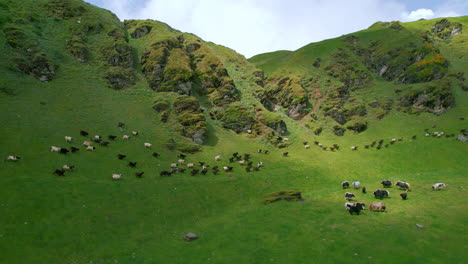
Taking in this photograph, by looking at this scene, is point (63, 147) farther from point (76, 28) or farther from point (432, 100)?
point (432, 100)

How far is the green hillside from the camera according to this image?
20312 millimetres

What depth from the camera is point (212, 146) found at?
5369 centimetres

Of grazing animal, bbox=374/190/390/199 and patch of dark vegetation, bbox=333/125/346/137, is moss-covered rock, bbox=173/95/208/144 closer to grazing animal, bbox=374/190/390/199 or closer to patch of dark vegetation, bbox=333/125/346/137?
grazing animal, bbox=374/190/390/199

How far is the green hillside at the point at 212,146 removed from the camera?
66.6 feet

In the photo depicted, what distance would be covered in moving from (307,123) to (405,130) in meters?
27.7

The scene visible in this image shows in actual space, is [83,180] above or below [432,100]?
below

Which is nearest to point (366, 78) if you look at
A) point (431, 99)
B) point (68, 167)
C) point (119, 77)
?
point (431, 99)

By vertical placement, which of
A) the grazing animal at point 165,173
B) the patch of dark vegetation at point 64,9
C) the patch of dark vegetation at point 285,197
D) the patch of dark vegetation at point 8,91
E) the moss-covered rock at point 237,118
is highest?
the patch of dark vegetation at point 64,9

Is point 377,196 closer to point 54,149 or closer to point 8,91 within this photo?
point 54,149

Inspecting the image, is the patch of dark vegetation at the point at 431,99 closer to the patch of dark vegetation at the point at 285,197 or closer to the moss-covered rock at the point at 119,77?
the patch of dark vegetation at the point at 285,197

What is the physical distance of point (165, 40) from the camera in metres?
79.9

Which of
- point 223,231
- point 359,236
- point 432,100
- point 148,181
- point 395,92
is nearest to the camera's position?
point 359,236

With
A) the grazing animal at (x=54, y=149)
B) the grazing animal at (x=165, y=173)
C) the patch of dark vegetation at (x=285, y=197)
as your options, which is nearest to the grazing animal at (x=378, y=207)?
the patch of dark vegetation at (x=285, y=197)

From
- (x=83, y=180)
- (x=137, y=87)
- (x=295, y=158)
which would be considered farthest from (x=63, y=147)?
(x=295, y=158)
